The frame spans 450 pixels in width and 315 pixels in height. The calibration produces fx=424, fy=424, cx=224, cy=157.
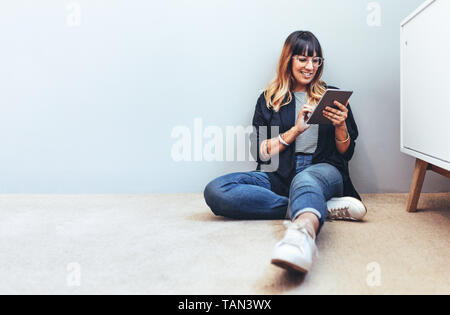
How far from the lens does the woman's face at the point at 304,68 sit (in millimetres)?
1341

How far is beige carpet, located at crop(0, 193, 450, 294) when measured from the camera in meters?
0.75

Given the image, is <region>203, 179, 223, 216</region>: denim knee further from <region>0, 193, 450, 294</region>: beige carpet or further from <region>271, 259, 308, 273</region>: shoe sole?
<region>271, 259, 308, 273</region>: shoe sole

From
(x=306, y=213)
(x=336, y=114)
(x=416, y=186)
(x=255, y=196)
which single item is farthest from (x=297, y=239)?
(x=416, y=186)

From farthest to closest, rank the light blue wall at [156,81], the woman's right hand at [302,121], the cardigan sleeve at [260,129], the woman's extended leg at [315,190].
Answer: the light blue wall at [156,81] → the cardigan sleeve at [260,129] → the woman's right hand at [302,121] → the woman's extended leg at [315,190]

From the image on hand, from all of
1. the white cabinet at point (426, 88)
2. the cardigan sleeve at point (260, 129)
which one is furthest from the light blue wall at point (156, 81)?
the white cabinet at point (426, 88)

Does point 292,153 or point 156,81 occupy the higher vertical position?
point 156,81

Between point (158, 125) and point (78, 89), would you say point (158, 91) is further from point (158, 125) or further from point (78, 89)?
point (78, 89)

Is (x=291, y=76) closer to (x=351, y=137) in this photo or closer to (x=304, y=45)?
(x=304, y=45)

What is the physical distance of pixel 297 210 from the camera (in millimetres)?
950

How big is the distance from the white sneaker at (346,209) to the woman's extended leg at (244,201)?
0.43 feet

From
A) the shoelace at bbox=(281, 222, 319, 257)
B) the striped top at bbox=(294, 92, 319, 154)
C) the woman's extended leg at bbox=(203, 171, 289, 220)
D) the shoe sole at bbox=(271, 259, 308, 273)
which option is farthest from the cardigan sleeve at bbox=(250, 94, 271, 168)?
the shoe sole at bbox=(271, 259, 308, 273)

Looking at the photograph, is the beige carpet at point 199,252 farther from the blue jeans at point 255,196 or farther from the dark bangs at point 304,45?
the dark bangs at point 304,45

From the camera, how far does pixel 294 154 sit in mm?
1313

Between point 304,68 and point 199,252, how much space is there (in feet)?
2.34
